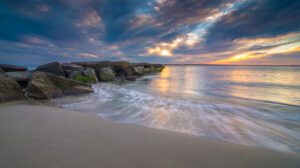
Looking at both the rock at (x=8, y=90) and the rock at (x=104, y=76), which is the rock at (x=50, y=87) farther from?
the rock at (x=104, y=76)

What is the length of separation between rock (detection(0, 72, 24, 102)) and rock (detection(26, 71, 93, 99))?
301 millimetres

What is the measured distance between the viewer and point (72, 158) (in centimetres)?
166

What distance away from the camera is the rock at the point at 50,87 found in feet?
16.7

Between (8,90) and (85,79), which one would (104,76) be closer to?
(85,79)

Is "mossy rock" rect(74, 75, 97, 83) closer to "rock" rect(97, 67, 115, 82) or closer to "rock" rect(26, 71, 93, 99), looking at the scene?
"rock" rect(97, 67, 115, 82)

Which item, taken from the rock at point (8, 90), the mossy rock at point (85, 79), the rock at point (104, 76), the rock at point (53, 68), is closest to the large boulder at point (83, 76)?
the mossy rock at point (85, 79)

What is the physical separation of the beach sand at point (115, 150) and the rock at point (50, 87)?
8.84ft

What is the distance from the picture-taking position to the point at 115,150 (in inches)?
73.9

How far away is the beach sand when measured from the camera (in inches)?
63.7

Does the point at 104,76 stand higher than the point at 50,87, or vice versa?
the point at 104,76

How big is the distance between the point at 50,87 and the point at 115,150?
17.2 ft

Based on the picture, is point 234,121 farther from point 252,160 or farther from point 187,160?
point 187,160

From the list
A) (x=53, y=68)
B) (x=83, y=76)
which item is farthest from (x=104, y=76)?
(x=53, y=68)

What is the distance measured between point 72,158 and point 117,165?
0.59 m
